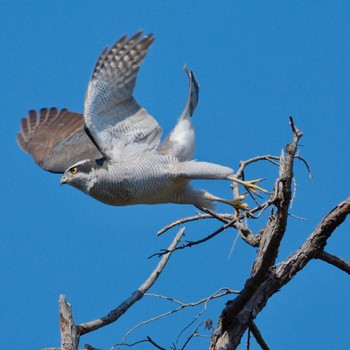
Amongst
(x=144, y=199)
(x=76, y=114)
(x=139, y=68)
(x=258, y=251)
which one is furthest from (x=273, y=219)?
(x=76, y=114)

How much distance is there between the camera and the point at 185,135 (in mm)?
7754

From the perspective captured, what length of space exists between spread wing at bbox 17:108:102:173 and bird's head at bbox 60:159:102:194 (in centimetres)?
142

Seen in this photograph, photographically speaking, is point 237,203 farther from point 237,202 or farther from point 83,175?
point 83,175

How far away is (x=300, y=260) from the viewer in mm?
6215

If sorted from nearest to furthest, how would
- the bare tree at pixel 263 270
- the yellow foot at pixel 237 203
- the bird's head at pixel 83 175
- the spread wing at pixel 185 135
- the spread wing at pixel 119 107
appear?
1. the bare tree at pixel 263 270
2. the bird's head at pixel 83 175
3. the yellow foot at pixel 237 203
4. the spread wing at pixel 119 107
5. the spread wing at pixel 185 135

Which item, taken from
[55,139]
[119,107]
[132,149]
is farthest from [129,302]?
[55,139]

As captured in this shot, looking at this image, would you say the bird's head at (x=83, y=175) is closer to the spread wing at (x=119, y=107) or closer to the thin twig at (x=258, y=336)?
the spread wing at (x=119, y=107)

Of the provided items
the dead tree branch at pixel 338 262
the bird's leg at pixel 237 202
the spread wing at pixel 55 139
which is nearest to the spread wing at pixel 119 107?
the bird's leg at pixel 237 202

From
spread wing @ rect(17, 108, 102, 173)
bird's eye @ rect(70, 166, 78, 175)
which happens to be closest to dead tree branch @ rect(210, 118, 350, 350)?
bird's eye @ rect(70, 166, 78, 175)

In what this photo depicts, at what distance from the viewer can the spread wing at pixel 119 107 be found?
7.46 m

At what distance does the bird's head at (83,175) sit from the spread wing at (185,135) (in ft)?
2.34

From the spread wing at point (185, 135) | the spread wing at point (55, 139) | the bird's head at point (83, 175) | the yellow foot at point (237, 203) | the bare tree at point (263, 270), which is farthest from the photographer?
the spread wing at point (55, 139)

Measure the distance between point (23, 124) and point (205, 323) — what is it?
14.5 feet

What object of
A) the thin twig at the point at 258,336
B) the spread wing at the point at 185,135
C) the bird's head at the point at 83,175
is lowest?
the thin twig at the point at 258,336
